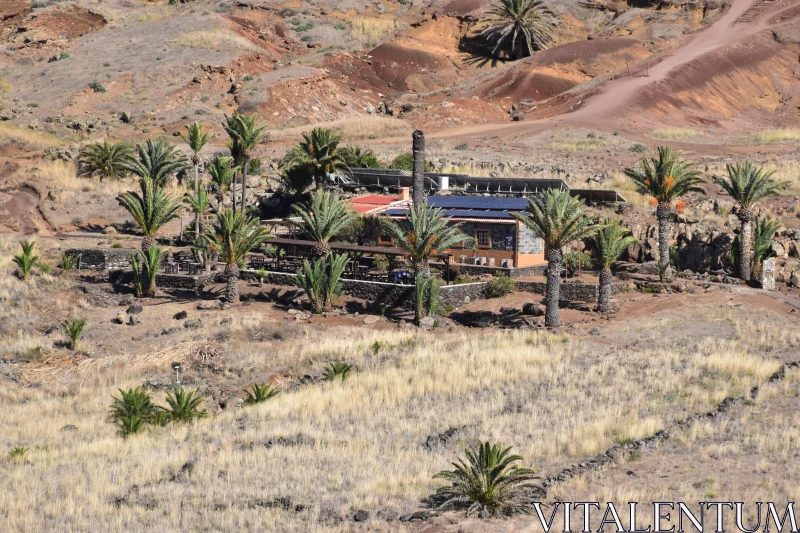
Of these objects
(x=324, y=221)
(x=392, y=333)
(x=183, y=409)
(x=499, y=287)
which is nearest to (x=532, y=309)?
(x=499, y=287)

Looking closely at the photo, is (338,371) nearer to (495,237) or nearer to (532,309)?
(532,309)

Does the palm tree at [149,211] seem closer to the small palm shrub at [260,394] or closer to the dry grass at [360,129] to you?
the small palm shrub at [260,394]

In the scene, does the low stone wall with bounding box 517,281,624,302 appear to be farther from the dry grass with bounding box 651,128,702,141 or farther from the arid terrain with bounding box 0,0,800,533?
the dry grass with bounding box 651,128,702,141

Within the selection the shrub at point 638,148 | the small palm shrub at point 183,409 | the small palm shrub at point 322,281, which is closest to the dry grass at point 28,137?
the small palm shrub at point 322,281

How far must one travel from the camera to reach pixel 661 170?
46.8m

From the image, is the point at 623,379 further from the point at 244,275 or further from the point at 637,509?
the point at 244,275

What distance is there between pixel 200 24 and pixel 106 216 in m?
55.3

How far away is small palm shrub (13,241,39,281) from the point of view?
4725 centimetres

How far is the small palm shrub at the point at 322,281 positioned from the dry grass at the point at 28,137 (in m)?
40.8

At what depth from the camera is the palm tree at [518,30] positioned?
112 meters

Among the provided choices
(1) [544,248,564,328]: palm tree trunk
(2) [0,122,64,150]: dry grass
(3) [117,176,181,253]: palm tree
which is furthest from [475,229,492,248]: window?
(2) [0,122,64,150]: dry grass

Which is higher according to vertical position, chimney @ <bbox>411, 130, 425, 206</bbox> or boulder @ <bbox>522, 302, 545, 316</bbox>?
chimney @ <bbox>411, 130, 425, 206</bbox>

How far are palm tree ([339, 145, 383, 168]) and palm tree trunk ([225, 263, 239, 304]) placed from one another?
20768 millimetres

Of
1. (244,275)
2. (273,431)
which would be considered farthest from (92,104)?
(273,431)
